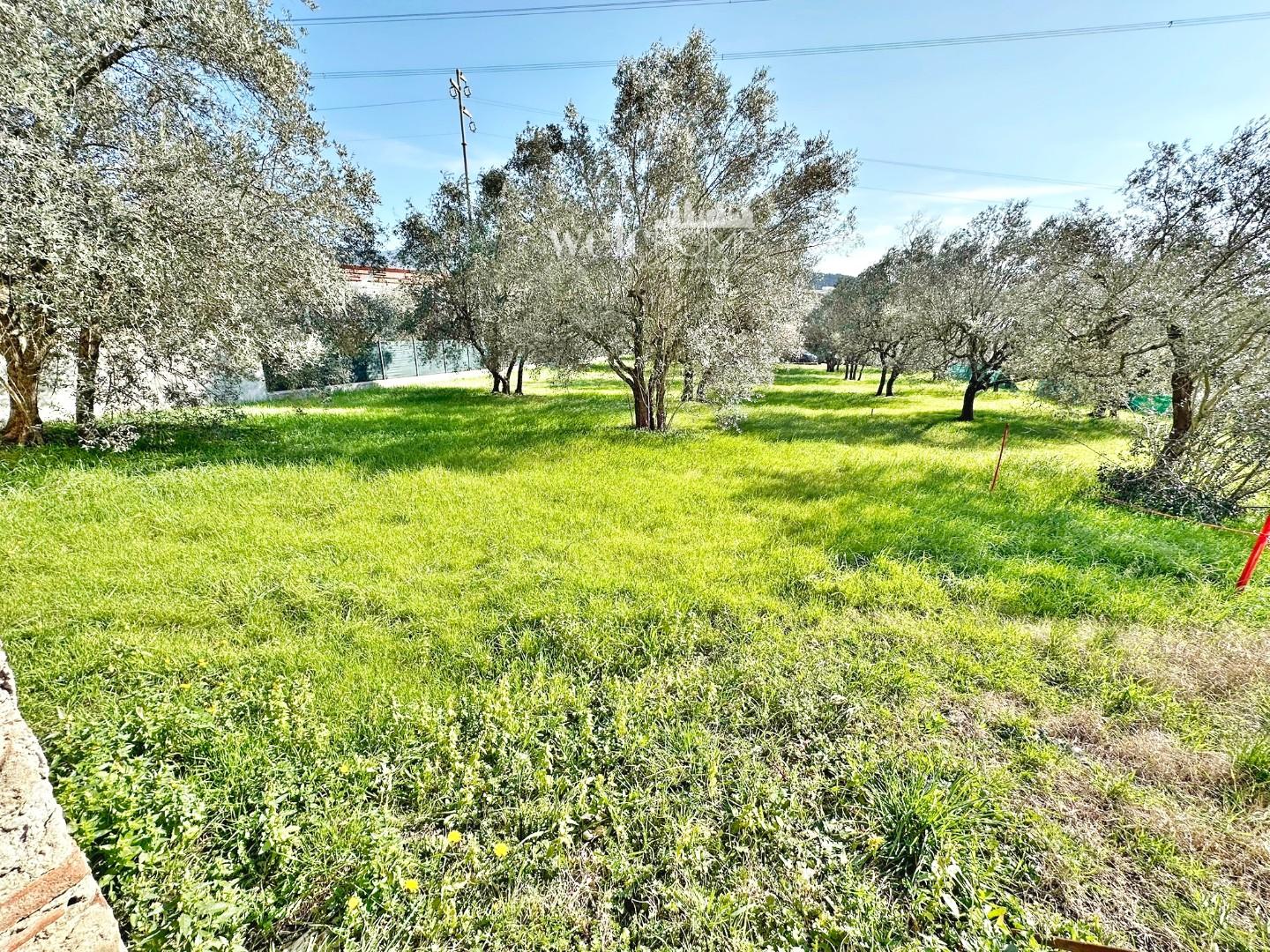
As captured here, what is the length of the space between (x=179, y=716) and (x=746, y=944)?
3.08 meters

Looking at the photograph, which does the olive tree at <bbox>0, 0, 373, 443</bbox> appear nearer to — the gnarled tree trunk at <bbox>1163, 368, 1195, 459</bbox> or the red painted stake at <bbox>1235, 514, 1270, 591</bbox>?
the red painted stake at <bbox>1235, 514, 1270, 591</bbox>

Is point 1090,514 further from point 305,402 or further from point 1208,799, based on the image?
point 305,402

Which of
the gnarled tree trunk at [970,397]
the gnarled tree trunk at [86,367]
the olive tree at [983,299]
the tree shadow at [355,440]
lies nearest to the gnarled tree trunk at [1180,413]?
the olive tree at [983,299]

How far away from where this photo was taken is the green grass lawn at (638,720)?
185 cm

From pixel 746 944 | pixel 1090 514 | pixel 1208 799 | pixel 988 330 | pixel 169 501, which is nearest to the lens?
pixel 746 944

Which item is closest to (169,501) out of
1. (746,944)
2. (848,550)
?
(746,944)

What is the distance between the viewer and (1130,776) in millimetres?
2410

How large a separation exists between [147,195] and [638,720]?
8581mm

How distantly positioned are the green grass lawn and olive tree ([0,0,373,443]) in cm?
212

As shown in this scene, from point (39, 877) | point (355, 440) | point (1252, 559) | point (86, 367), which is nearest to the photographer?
point (39, 877)

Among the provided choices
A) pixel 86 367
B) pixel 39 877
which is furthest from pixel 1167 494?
pixel 86 367

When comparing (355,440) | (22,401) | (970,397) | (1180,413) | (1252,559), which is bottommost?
(1252,559)

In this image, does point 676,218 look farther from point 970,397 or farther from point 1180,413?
point 970,397

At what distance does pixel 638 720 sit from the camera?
2.77 meters
